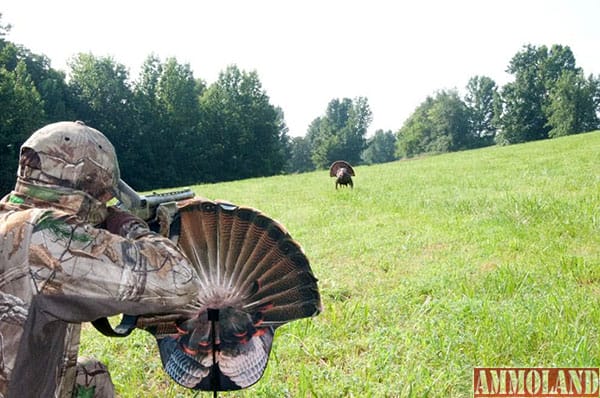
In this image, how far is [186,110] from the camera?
62.6 metres

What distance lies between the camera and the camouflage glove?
234cm

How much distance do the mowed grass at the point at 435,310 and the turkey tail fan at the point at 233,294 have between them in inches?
28.7

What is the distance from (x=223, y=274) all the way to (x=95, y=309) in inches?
45.2

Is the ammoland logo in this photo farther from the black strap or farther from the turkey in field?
the black strap

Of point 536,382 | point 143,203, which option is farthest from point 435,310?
point 143,203

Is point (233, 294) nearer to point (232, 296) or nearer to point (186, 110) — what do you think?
point (232, 296)

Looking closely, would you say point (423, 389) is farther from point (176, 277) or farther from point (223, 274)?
point (176, 277)

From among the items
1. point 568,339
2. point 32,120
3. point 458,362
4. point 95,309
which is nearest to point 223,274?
point 95,309

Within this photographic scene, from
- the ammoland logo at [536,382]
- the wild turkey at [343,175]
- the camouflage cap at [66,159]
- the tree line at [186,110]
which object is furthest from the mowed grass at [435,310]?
the tree line at [186,110]

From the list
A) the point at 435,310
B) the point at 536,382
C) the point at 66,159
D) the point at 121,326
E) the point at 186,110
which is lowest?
the point at 536,382

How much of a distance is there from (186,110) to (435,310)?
61.1 meters

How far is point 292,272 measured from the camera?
9.95 feet

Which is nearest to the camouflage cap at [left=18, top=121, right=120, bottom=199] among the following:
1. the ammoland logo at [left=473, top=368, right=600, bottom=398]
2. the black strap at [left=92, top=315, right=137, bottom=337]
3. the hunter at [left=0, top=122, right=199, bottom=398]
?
the hunter at [left=0, top=122, right=199, bottom=398]

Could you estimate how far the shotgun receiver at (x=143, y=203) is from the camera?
2.58 metres
